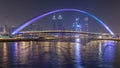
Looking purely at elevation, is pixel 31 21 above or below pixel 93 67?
above

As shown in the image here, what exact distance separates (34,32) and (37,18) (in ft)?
112

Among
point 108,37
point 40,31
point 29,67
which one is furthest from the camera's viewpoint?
point 108,37

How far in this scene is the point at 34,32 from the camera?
153m

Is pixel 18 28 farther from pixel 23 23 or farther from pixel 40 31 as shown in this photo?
pixel 40 31

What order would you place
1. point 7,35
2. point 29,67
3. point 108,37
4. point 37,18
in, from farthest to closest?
1. point 108,37
2. point 7,35
3. point 37,18
4. point 29,67

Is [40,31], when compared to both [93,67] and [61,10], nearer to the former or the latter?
[61,10]

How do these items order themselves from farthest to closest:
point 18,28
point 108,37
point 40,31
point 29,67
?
point 108,37 < point 40,31 < point 18,28 < point 29,67

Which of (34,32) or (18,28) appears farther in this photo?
(34,32)

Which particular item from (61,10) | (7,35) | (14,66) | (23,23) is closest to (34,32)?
(7,35)

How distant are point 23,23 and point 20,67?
102878 mm

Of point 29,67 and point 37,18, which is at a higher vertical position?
point 37,18

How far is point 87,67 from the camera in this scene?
82.3ft

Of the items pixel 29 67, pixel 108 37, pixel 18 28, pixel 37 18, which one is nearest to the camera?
pixel 29 67

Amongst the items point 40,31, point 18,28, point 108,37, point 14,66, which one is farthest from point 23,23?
point 14,66
